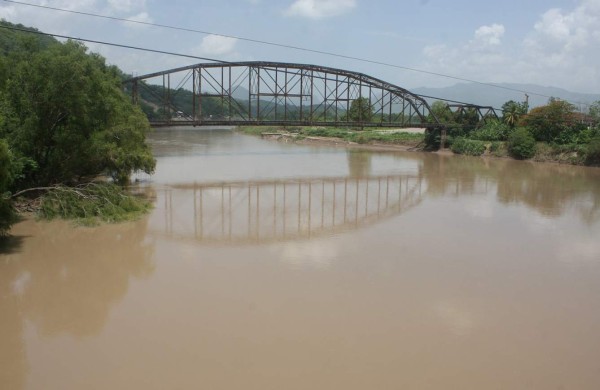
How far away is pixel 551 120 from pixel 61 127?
35.8 m

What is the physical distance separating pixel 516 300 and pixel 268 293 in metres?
5.04

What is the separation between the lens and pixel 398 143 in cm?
5584

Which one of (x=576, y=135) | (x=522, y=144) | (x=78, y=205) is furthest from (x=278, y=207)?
(x=576, y=135)

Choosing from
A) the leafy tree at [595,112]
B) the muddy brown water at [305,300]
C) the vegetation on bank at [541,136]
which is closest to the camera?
the muddy brown water at [305,300]

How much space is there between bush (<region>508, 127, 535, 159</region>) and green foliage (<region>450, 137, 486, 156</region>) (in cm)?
357

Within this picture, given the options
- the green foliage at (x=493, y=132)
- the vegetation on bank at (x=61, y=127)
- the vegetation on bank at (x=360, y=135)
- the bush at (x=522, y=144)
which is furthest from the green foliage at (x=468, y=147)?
the vegetation on bank at (x=61, y=127)

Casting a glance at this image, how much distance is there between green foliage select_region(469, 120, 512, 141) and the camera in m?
46.7

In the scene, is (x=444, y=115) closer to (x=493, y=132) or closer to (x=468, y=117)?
(x=468, y=117)

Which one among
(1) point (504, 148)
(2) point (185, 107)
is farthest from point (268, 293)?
(2) point (185, 107)

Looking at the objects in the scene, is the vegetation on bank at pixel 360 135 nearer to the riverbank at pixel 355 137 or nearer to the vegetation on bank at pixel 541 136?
the riverbank at pixel 355 137

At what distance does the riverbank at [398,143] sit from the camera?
39.5 metres

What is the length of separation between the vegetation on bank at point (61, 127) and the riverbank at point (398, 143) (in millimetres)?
31925

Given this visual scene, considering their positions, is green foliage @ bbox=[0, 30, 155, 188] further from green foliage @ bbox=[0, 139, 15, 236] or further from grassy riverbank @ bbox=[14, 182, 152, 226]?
green foliage @ bbox=[0, 139, 15, 236]

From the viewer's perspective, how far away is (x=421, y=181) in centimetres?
2997
